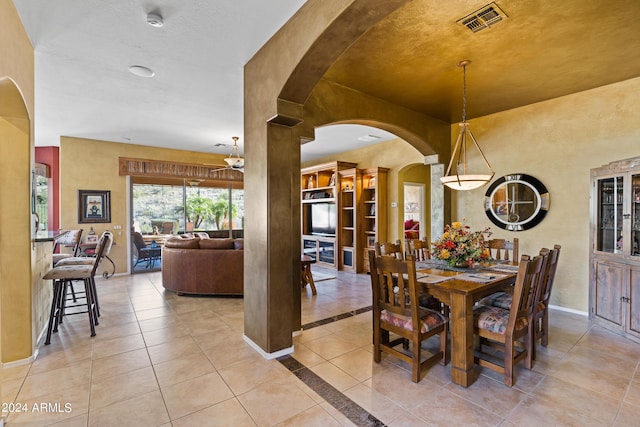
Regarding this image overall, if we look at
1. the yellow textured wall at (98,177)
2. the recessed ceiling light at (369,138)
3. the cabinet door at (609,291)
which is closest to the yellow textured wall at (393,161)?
the recessed ceiling light at (369,138)

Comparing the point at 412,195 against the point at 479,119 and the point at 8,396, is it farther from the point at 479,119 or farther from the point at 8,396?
the point at 8,396

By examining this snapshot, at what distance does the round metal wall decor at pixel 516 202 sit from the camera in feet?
14.4

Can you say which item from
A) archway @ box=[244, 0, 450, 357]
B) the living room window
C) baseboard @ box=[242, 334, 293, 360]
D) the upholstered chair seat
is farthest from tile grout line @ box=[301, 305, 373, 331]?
the living room window

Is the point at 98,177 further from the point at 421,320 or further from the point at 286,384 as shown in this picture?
the point at 421,320

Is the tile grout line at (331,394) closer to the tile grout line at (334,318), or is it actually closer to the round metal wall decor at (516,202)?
the tile grout line at (334,318)

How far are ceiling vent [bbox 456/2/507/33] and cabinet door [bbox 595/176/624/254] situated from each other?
2.43 meters

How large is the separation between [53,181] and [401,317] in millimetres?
8435

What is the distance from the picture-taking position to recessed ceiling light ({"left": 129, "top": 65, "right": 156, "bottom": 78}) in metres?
3.34

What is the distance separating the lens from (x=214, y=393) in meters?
2.29

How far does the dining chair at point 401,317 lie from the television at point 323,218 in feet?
14.9

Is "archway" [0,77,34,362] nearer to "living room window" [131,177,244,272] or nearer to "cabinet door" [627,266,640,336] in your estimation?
"living room window" [131,177,244,272]

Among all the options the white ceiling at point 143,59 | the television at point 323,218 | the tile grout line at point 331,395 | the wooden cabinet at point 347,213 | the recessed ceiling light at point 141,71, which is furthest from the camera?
the television at point 323,218

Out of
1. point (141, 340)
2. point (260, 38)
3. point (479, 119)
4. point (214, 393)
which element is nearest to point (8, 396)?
point (141, 340)

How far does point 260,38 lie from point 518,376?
368 centimetres
